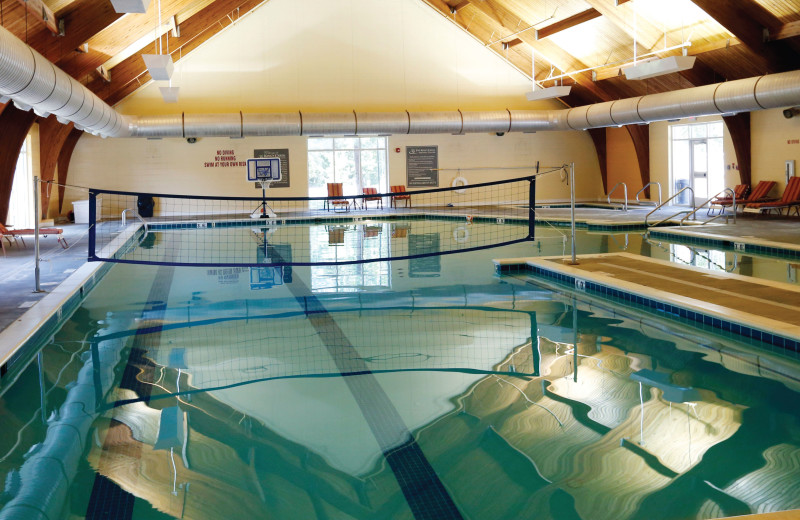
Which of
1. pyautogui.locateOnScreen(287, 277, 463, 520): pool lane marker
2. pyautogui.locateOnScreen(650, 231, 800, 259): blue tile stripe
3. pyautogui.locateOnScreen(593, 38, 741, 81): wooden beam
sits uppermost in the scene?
pyautogui.locateOnScreen(593, 38, 741, 81): wooden beam

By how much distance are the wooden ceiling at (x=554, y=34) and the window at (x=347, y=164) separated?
4399 mm

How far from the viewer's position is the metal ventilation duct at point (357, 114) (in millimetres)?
8797

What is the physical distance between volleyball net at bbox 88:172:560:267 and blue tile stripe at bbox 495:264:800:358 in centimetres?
91

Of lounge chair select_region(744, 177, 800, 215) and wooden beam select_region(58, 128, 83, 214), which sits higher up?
wooden beam select_region(58, 128, 83, 214)

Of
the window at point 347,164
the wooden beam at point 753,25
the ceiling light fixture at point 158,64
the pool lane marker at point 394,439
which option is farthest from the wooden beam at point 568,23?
the pool lane marker at point 394,439

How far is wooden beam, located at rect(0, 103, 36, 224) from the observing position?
1281 cm

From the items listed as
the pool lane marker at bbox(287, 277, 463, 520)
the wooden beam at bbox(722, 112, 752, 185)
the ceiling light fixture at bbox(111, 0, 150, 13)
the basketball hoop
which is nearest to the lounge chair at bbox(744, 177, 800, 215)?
the wooden beam at bbox(722, 112, 752, 185)

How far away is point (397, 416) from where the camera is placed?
4.02 meters

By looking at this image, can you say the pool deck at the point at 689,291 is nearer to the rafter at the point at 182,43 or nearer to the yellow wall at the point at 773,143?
the yellow wall at the point at 773,143

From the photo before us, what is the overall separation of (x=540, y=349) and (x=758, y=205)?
38.5ft

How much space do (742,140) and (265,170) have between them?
476 inches

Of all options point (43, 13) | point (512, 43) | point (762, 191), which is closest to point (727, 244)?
point (762, 191)

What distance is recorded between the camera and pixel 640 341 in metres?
5.60

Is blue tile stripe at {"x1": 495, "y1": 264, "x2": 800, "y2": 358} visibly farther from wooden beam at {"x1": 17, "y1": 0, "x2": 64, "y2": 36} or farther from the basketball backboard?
the basketball backboard
